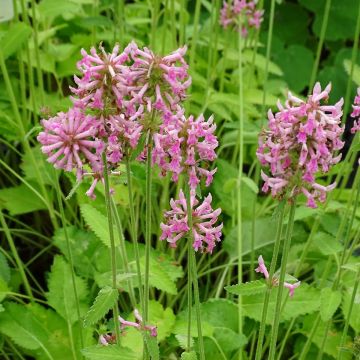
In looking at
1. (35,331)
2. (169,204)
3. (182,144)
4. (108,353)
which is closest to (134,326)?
(108,353)

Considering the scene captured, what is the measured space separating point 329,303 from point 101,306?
13.1 inches

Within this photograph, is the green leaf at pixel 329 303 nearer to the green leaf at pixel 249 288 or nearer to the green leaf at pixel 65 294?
the green leaf at pixel 249 288

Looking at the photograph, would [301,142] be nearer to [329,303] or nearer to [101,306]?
[101,306]

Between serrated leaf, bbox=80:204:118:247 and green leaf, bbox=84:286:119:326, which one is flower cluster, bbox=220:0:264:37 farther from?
green leaf, bbox=84:286:119:326

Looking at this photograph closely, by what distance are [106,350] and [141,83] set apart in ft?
0.93

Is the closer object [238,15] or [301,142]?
[301,142]

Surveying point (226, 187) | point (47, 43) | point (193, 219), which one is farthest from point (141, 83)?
point (47, 43)

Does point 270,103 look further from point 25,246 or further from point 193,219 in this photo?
point 193,219

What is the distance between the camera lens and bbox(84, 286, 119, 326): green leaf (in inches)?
24.3

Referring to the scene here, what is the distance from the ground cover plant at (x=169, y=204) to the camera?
54cm

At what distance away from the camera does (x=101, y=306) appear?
0.62 meters

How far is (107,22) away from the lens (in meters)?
1.13

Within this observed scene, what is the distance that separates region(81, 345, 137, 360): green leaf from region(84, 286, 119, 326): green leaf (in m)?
0.05

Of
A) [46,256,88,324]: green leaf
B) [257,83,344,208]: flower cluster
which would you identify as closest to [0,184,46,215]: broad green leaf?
[46,256,88,324]: green leaf
